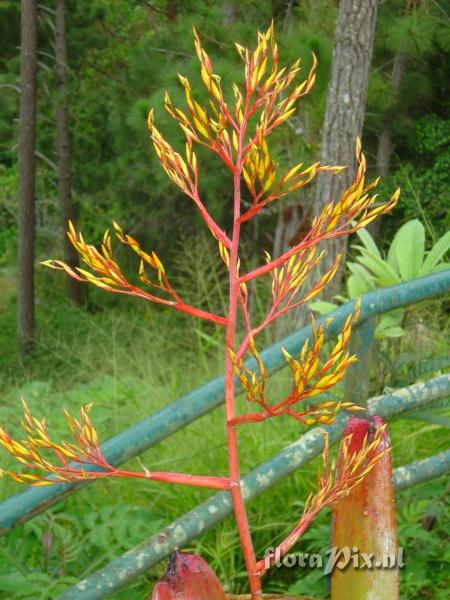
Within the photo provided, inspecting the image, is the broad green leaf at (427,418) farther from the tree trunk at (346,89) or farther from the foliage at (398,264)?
the tree trunk at (346,89)

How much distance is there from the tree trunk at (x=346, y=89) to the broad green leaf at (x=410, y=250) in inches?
233

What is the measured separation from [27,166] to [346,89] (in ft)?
24.5

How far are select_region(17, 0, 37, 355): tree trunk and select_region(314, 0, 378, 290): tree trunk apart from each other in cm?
696

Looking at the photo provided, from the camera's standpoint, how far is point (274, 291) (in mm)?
687

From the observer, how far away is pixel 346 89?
7969 millimetres

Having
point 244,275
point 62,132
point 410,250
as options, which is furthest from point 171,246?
point 244,275

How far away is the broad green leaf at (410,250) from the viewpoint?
5.76 feet

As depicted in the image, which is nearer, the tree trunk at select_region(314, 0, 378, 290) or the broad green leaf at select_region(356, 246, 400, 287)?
the broad green leaf at select_region(356, 246, 400, 287)

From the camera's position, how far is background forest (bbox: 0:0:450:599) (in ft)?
7.10

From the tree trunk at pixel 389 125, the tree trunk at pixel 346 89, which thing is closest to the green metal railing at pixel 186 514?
the tree trunk at pixel 346 89

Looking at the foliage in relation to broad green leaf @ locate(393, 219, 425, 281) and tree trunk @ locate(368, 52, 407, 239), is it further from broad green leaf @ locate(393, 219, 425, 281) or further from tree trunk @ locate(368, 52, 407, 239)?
tree trunk @ locate(368, 52, 407, 239)

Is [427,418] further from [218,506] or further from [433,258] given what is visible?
[218,506]

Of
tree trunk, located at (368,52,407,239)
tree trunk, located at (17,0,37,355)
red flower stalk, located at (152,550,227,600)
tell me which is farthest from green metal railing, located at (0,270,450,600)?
tree trunk, located at (17,0,37,355)

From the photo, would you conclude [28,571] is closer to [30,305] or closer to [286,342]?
[286,342]
